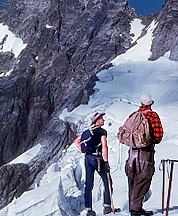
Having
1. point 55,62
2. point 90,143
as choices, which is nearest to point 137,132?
point 90,143

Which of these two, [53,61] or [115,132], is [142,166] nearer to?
[115,132]

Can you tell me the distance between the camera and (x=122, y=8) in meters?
46.8

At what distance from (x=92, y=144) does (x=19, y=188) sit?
1525 cm

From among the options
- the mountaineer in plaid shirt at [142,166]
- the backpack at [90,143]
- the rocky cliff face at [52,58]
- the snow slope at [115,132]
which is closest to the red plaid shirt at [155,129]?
the mountaineer in plaid shirt at [142,166]

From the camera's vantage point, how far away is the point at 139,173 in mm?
4047

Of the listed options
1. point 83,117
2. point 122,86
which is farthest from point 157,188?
point 122,86

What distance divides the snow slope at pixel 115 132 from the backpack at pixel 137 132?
89 centimetres

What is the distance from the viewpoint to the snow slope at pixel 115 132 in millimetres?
7164

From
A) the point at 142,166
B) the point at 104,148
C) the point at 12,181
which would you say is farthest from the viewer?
the point at 12,181

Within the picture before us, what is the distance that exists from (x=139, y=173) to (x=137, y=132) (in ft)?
1.87

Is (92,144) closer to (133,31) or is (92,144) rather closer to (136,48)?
(136,48)

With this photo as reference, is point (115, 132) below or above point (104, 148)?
above

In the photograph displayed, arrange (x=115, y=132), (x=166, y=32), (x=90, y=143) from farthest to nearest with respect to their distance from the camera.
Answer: (x=166, y=32) < (x=115, y=132) < (x=90, y=143)

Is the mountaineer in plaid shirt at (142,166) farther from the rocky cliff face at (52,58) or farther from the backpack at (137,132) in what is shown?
the rocky cliff face at (52,58)
